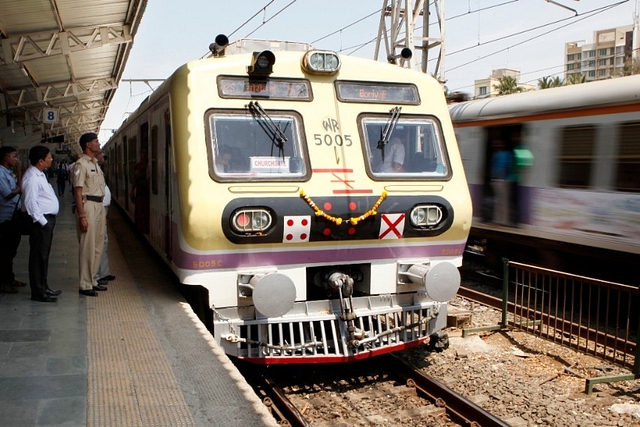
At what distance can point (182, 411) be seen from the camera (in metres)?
3.77

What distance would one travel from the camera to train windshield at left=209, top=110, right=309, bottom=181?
5.46 metres

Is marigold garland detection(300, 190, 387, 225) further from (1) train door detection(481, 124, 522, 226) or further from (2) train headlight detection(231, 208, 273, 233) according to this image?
(1) train door detection(481, 124, 522, 226)

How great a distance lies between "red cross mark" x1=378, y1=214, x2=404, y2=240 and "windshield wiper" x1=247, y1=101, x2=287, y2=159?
106 centimetres

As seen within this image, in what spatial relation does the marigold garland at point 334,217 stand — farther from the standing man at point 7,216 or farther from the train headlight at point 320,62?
the standing man at point 7,216

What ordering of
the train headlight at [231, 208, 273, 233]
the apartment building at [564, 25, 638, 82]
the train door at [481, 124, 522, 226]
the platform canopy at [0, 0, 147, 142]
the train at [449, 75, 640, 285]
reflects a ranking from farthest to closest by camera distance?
1. the apartment building at [564, 25, 638, 82]
2. the platform canopy at [0, 0, 147, 142]
3. the train door at [481, 124, 522, 226]
4. the train at [449, 75, 640, 285]
5. the train headlight at [231, 208, 273, 233]

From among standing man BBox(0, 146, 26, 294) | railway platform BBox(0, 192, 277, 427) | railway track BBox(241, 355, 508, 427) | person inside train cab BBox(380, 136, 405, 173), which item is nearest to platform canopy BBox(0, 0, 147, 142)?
standing man BBox(0, 146, 26, 294)

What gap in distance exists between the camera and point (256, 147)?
5590 mm

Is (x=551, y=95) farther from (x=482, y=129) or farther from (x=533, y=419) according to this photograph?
(x=533, y=419)

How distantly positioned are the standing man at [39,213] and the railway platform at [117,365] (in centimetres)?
27

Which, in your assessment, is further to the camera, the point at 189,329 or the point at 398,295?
the point at 398,295

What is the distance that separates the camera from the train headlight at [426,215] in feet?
19.4

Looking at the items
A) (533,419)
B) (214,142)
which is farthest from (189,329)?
(533,419)

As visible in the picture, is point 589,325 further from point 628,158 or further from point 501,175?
point 501,175

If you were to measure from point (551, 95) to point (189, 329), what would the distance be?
21.7 feet
